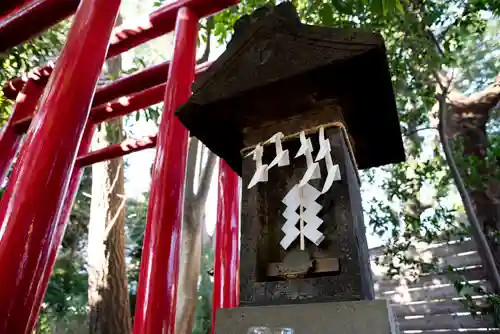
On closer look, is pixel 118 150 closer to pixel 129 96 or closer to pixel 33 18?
pixel 129 96

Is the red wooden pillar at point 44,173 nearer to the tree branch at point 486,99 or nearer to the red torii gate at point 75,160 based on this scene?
the red torii gate at point 75,160

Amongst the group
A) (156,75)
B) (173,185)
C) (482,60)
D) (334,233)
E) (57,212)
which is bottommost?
(334,233)

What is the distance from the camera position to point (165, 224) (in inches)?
98.1

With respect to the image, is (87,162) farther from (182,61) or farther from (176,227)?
(176,227)

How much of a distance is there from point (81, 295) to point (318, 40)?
9.25 m

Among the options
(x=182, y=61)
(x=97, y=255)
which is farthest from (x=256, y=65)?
(x=97, y=255)

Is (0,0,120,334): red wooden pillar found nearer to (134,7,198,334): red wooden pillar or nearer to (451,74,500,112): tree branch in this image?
(134,7,198,334): red wooden pillar

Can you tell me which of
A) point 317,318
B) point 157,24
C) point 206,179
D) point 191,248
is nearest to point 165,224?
point 317,318

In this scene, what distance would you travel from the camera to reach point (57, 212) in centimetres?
176

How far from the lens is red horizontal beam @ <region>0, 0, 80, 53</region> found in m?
3.09

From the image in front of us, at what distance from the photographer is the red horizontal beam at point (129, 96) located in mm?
4445

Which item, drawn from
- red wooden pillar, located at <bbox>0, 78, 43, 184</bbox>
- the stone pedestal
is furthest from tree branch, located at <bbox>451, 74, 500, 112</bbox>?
red wooden pillar, located at <bbox>0, 78, 43, 184</bbox>

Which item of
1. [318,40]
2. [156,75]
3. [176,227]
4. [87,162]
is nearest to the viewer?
[318,40]

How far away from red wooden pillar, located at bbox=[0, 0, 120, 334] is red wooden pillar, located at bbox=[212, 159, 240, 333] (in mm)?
1853
